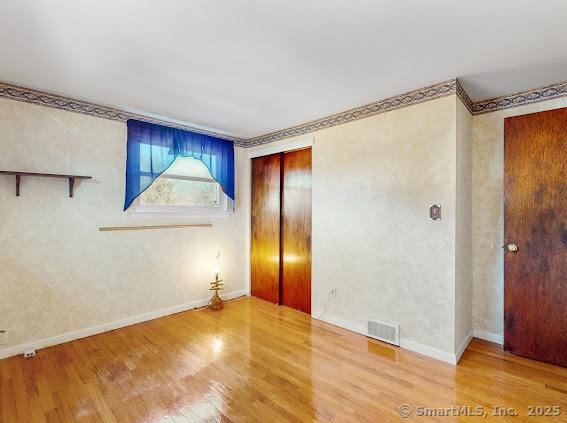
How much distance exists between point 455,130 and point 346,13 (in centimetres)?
146

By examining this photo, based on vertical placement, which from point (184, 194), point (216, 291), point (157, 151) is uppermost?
point (157, 151)

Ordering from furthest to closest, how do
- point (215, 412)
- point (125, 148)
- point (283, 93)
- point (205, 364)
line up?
point (125, 148)
point (283, 93)
point (205, 364)
point (215, 412)

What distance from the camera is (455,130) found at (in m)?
2.41

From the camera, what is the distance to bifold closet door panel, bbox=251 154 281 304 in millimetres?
3980

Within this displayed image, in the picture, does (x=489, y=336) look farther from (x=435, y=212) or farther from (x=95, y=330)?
(x=95, y=330)

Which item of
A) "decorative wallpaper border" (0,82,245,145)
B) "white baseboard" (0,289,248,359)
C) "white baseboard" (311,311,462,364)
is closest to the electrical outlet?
"white baseboard" (0,289,248,359)

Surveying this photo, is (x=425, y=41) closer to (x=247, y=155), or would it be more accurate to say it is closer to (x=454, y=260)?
(x=454, y=260)

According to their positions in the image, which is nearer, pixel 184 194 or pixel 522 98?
pixel 522 98

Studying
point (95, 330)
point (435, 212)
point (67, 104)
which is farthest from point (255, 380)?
point (67, 104)

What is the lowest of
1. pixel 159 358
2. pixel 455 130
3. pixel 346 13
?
pixel 159 358

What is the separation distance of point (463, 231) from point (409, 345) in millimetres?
1193

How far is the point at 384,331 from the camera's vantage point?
280 cm

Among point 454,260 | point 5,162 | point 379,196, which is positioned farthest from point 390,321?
point 5,162

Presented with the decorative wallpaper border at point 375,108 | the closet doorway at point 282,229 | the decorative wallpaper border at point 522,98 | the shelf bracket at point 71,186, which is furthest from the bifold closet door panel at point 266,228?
the decorative wallpaper border at point 522,98
